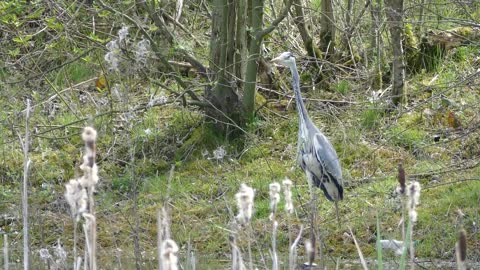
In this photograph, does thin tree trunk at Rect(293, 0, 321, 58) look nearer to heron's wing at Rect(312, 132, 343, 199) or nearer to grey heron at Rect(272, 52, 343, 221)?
grey heron at Rect(272, 52, 343, 221)

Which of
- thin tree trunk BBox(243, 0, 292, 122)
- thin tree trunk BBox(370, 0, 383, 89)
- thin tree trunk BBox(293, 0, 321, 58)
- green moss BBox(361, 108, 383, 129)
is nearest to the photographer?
thin tree trunk BBox(243, 0, 292, 122)

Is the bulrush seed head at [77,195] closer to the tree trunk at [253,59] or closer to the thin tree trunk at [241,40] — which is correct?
the tree trunk at [253,59]

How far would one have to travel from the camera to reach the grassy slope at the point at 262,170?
7.20m

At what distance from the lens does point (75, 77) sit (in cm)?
1042

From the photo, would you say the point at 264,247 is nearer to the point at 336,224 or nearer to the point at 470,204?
the point at 336,224

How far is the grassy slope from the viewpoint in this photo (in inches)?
283

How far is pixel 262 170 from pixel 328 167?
1267 mm

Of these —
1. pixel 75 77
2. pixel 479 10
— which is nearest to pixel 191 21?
pixel 75 77

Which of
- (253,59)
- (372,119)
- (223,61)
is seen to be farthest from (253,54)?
(372,119)

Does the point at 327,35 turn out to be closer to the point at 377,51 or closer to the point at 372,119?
the point at 377,51

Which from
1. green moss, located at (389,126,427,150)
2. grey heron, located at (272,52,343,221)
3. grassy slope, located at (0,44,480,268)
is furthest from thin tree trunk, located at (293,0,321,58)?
grey heron, located at (272,52,343,221)

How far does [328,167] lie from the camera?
7203 mm

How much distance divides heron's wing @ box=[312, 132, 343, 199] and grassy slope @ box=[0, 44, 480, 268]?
0.30 m

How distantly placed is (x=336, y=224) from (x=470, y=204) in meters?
0.99
